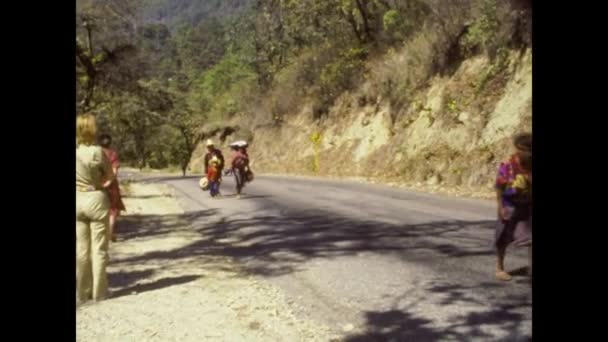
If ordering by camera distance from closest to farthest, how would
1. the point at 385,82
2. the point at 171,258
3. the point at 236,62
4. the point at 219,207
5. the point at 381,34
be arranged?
1. the point at 171,258
2. the point at 219,207
3. the point at 385,82
4. the point at 381,34
5. the point at 236,62

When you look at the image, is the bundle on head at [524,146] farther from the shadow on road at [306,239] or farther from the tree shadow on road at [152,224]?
the tree shadow on road at [152,224]

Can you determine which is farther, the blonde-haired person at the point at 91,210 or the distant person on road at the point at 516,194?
the blonde-haired person at the point at 91,210

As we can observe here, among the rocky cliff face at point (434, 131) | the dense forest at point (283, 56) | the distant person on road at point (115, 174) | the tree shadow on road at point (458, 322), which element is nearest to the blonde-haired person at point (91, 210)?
the distant person on road at point (115, 174)

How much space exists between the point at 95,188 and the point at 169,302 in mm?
1464

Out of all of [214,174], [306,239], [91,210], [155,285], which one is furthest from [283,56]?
[91,210]

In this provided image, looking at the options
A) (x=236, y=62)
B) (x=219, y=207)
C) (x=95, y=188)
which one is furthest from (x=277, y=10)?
(x=95, y=188)

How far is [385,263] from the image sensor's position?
7734mm

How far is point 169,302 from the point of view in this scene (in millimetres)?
6328

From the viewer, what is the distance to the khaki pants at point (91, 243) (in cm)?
583

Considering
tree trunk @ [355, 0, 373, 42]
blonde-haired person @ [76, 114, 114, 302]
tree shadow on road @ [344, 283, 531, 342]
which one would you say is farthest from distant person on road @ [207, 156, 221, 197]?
tree trunk @ [355, 0, 373, 42]

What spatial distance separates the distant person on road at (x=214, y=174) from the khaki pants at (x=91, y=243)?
1133 centimetres

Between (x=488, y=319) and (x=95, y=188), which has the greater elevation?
(x=95, y=188)

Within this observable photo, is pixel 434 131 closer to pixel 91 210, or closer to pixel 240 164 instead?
pixel 240 164
